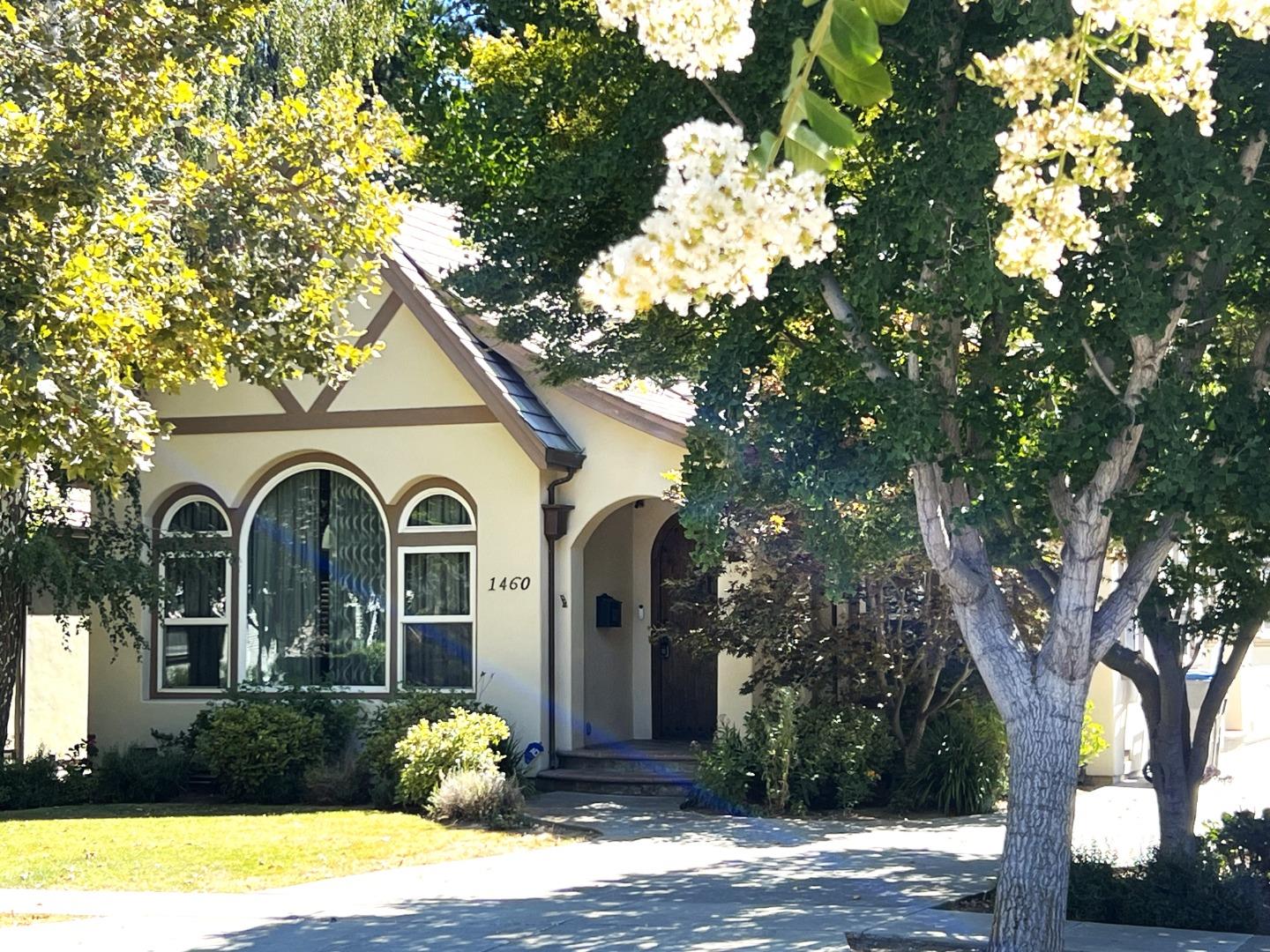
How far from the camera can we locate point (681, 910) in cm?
1045

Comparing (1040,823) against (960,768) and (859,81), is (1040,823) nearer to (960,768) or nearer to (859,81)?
(859,81)

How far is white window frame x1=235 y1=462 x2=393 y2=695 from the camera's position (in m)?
17.9

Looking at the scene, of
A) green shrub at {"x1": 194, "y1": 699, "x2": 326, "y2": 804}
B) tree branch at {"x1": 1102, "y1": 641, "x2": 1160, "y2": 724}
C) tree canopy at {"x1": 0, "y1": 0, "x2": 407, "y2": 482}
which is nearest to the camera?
tree canopy at {"x1": 0, "y1": 0, "x2": 407, "y2": 482}

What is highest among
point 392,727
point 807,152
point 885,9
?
point 885,9

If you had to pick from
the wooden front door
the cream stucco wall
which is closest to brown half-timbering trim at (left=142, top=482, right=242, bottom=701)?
the cream stucco wall

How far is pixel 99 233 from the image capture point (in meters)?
8.88

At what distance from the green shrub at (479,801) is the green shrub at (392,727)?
0.91 m

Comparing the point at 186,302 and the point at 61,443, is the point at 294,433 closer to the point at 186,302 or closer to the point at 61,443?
the point at 186,302

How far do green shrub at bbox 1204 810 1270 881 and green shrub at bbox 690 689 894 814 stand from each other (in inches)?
201

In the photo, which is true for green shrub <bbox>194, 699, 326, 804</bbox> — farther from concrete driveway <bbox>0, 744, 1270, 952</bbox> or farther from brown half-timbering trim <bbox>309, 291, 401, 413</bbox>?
brown half-timbering trim <bbox>309, 291, 401, 413</bbox>

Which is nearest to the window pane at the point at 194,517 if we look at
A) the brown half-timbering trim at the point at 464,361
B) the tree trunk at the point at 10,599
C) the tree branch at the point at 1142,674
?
the tree trunk at the point at 10,599

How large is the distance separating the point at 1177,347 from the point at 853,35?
19.6 feet

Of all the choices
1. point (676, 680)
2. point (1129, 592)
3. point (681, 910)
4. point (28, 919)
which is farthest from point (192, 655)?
point (1129, 592)

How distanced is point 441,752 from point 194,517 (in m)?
5.56
